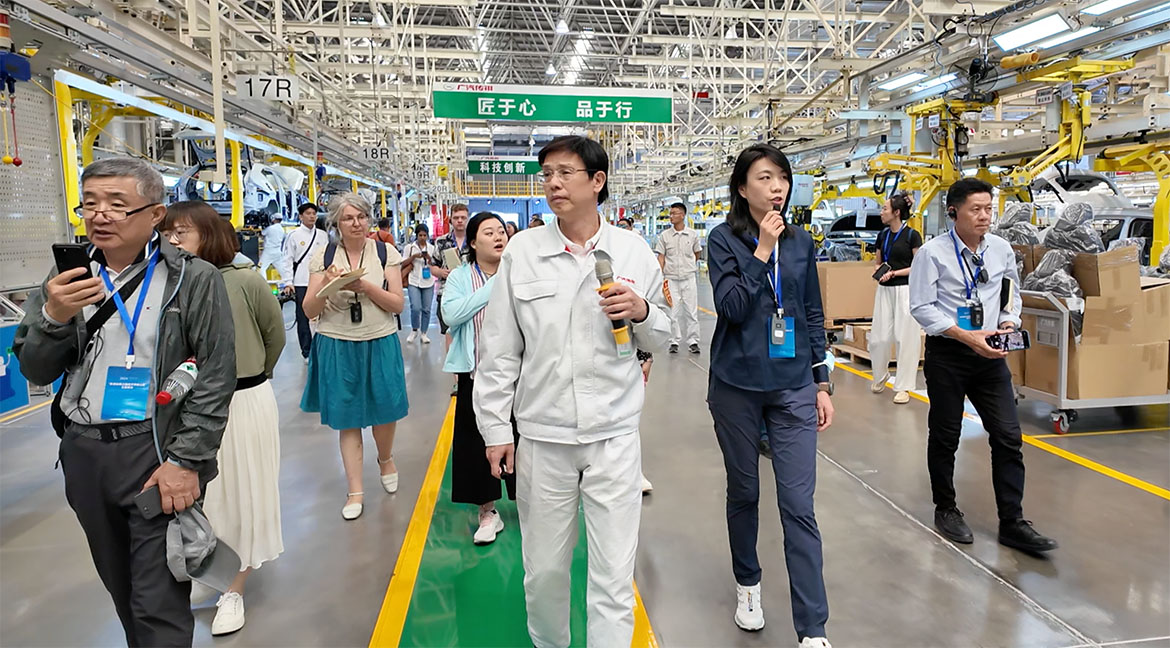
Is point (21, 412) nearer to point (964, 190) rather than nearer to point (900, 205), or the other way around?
point (964, 190)

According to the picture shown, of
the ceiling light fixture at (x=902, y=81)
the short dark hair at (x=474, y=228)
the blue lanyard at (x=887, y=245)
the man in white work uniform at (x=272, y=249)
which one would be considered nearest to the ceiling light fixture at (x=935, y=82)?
the ceiling light fixture at (x=902, y=81)

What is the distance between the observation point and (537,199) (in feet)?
128

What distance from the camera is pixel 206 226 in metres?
2.50

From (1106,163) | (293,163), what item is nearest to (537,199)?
(293,163)

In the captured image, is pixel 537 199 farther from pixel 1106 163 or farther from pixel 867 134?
pixel 1106 163

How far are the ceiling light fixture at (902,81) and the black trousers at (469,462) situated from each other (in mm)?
6317

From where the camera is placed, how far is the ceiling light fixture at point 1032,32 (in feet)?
17.1

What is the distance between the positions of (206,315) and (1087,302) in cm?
527

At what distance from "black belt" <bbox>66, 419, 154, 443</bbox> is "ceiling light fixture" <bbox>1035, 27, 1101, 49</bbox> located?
262 inches

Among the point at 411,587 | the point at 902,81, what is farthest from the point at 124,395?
the point at 902,81

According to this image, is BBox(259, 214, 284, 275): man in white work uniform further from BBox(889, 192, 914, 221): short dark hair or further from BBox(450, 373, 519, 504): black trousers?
BBox(889, 192, 914, 221): short dark hair

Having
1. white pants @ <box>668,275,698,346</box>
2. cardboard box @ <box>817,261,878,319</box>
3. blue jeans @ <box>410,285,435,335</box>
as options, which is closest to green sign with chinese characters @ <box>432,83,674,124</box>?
white pants @ <box>668,275,698,346</box>

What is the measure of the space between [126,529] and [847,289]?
7.96 metres

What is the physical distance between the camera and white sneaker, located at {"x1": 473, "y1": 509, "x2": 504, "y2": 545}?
3.23 m
